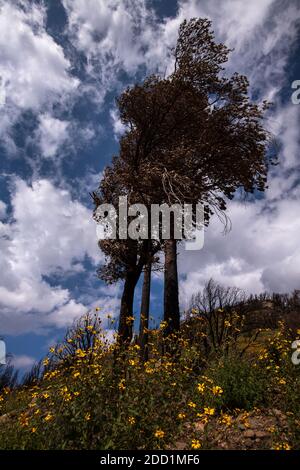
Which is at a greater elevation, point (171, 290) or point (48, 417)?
point (171, 290)

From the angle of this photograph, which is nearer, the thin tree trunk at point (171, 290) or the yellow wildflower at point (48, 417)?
the yellow wildflower at point (48, 417)

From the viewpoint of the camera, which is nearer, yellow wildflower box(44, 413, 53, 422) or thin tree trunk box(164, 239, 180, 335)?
yellow wildflower box(44, 413, 53, 422)

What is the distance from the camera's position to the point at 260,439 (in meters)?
5.03

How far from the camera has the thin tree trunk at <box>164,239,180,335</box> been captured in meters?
11.1

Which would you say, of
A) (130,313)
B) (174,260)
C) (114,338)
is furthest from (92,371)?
(174,260)

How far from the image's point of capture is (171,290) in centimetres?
1184

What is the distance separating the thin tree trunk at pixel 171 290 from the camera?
439 inches

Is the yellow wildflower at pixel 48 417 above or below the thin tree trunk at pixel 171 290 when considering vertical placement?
below

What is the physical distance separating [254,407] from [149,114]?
33.8 feet

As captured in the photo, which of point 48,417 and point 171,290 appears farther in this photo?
point 171,290

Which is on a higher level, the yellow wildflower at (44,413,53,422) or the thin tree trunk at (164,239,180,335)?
the thin tree trunk at (164,239,180,335)
